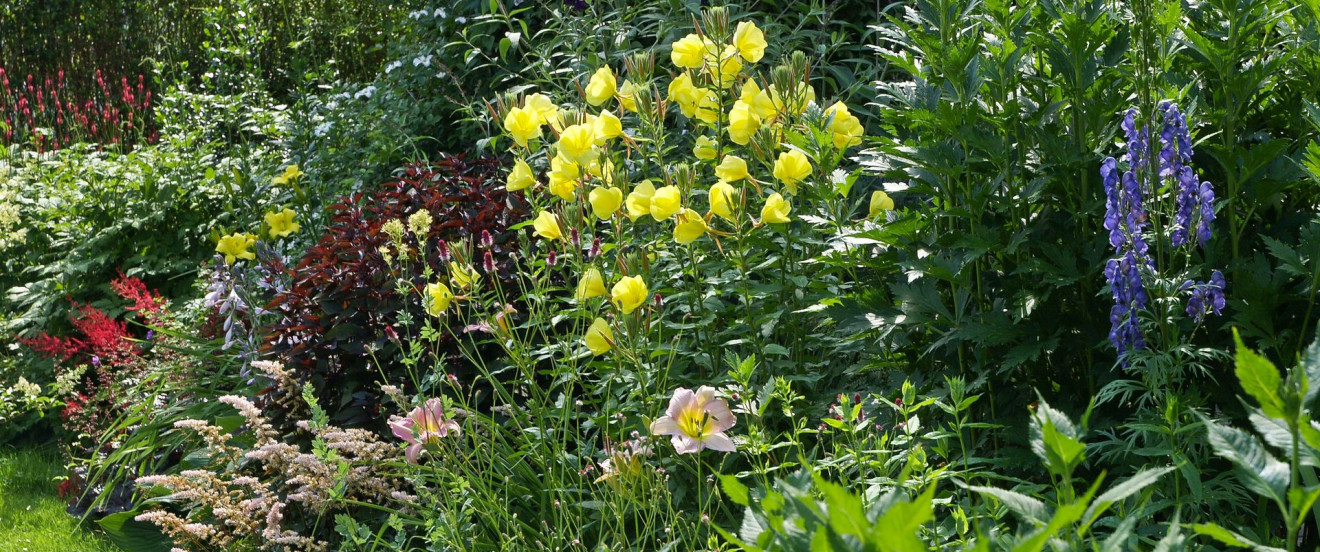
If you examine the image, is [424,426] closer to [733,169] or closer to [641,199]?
[641,199]

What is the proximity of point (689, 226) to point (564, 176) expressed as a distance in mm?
343

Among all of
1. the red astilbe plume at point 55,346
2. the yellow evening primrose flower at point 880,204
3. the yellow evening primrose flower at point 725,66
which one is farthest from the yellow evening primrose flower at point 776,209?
the red astilbe plume at point 55,346

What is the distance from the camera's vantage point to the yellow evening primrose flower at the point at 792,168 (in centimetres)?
245

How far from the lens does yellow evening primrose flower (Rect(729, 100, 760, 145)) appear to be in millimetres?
2607

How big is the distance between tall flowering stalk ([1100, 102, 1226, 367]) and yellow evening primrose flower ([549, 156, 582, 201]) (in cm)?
116

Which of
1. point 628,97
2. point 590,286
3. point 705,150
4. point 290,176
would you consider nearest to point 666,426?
point 590,286

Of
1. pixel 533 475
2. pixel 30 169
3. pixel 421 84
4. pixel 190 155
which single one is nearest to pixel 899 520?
pixel 533 475

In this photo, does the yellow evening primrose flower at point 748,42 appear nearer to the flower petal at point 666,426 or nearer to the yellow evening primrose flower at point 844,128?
the yellow evening primrose flower at point 844,128

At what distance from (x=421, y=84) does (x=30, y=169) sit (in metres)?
2.65

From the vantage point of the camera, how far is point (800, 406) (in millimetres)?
2652

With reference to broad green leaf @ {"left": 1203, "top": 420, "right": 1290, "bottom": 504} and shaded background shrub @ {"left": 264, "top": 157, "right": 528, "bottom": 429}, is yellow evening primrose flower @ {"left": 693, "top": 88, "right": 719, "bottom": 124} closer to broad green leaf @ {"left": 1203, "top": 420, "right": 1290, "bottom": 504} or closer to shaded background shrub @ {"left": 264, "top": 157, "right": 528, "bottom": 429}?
shaded background shrub @ {"left": 264, "top": 157, "right": 528, "bottom": 429}

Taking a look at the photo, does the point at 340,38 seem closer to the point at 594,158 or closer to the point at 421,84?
the point at 421,84

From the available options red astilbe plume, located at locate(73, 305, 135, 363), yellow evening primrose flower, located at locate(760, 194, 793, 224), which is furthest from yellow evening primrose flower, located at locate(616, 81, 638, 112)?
red astilbe plume, located at locate(73, 305, 135, 363)

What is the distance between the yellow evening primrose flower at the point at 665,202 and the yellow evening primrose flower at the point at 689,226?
26mm
